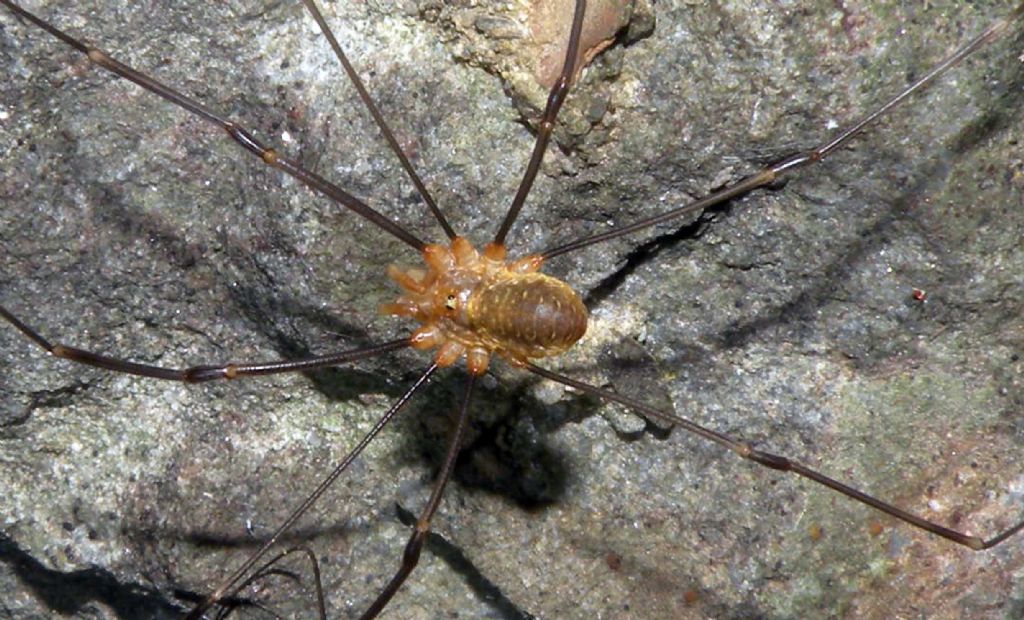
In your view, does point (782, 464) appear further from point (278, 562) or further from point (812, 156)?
point (278, 562)

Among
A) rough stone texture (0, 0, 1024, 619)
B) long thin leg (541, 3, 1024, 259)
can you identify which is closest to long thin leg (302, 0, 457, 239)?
rough stone texture (0, 0, 1024, 619)

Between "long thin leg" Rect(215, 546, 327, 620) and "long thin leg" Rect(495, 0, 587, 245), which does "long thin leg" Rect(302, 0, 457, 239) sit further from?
"long thin leg" Rect(215, 546, 327, 620)

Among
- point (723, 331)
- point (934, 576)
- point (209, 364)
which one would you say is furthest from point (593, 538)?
point (209, 364)

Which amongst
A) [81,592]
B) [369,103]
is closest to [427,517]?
[369,103]

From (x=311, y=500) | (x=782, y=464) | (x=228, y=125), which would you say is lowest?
(x=311, y=500)

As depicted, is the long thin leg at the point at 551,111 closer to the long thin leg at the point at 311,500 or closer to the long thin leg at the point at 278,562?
the long thin leg at the point at 311,500

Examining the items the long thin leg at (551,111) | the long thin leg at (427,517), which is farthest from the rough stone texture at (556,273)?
the long thin leg at (427,517)

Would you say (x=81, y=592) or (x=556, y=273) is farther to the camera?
(x=81, y=592)
